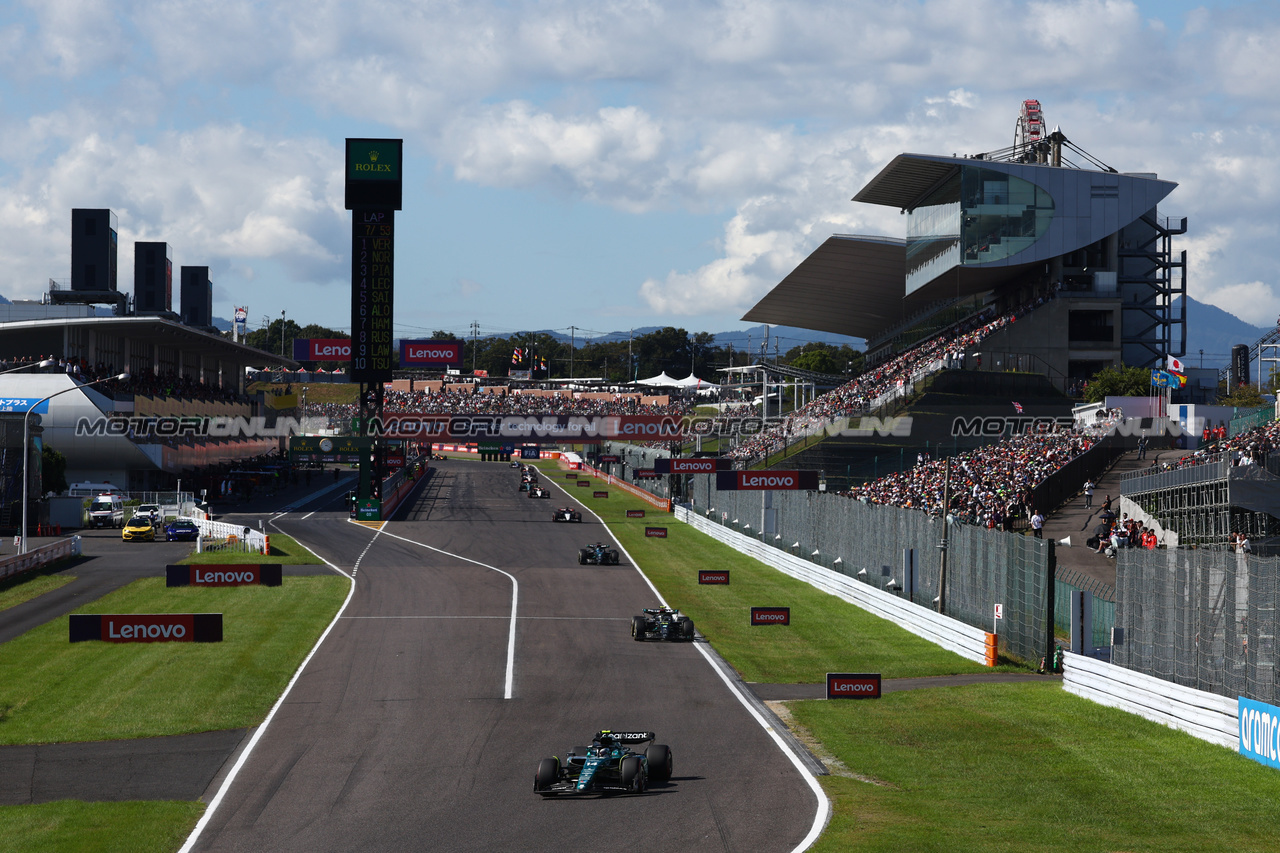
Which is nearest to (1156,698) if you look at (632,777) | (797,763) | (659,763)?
(797,763)

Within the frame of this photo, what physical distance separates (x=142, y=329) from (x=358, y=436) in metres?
27.1

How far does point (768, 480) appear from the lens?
4550 cm

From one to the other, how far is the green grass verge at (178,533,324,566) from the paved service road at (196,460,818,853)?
29.8 feet

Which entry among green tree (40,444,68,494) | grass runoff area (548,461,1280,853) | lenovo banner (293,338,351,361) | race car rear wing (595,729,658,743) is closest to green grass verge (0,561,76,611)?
grass runoff area (548,461,1280,853)

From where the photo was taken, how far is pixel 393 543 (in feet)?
188

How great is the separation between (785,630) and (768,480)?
499 inches

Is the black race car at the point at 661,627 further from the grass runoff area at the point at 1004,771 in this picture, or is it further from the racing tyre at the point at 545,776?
the racing tyre at the point at 545,776

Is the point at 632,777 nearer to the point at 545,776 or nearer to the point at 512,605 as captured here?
the point at 545,776

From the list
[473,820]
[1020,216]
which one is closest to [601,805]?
[473,820]

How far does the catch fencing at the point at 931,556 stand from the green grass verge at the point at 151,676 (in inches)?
617

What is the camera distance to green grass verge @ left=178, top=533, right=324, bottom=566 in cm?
Answer: 4812

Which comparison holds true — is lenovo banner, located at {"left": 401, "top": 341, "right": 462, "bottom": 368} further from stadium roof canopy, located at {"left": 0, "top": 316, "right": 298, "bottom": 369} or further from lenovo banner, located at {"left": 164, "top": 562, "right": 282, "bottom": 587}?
lenovo banner, located at {"left": 164, "top": 562, "right": 282, "bottom": 587}

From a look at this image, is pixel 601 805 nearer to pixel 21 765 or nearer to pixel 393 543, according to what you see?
pixel 21 765

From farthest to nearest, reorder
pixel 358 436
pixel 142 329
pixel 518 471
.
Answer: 1. pixel 518 471
2. pixel 142 329
3. pixel 358 436
